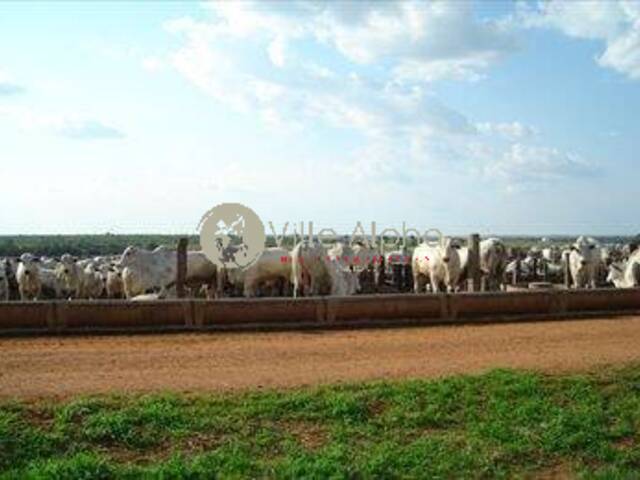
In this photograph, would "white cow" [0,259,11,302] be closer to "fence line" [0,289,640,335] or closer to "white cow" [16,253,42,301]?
"white cow" [16,253,42,301]

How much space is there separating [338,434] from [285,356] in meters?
4.24

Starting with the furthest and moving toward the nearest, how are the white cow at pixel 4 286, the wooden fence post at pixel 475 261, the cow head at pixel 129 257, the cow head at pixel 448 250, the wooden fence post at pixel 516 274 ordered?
the wooden fence post at pixel 516 274, the white cow at pixel 4 286, the cow head at pixel 129 257, the cow head at pixel 448 250, the wooden fence post at pixel 475 261

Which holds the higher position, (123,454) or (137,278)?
(137,278)

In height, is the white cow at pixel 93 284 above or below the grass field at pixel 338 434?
above

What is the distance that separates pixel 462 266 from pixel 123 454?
17.8 meters

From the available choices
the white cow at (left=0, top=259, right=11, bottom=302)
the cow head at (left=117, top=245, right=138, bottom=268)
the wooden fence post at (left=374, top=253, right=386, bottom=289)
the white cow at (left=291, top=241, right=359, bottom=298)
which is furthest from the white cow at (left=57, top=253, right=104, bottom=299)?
the wooden fence post at (left=374, top=253, right=386, bottom=289)

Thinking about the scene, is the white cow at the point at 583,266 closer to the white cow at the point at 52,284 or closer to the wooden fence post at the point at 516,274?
the wooden fence post at the point at 516,274

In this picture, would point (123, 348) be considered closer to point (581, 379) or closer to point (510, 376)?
point (510, 376)

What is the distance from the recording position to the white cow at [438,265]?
25.7m

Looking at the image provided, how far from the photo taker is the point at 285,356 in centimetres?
1407

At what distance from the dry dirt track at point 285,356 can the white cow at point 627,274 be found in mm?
9877

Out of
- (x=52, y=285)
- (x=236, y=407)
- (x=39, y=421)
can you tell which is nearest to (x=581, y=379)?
(x=236, y=407)

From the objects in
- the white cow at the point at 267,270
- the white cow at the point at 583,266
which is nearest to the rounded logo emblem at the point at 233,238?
the white cow at the point at 267,270

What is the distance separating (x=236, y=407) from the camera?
1062 cm
